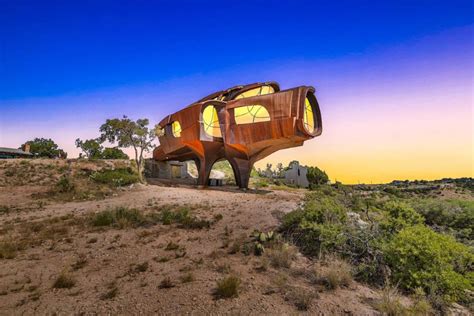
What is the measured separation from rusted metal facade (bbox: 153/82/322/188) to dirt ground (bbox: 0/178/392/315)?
1364 cm

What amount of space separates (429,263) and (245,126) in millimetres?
19134

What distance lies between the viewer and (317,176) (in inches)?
1841

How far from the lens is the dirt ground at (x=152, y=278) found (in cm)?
460

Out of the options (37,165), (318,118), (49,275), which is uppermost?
(318,118)

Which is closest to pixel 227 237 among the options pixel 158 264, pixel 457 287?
pixel 158 264

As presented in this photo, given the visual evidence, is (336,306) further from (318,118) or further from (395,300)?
(318,118)

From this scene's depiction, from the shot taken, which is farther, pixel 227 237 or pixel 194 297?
pixel 227 237

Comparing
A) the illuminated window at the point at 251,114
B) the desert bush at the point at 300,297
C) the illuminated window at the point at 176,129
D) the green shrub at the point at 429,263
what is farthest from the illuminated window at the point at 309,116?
the desert bush at the point at 300,297

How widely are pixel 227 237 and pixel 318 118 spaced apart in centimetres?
1817

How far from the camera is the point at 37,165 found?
2959 centimetres

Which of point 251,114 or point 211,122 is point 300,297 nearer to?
point 251,114

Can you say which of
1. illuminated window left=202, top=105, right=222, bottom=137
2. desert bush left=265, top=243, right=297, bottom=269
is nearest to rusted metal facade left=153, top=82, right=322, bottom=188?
illuminated window left=202, top=105, right=222, bottom=137

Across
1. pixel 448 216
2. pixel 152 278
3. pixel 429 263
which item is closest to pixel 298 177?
pixel 448 216

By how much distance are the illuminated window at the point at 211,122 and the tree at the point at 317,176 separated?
26136 mm
